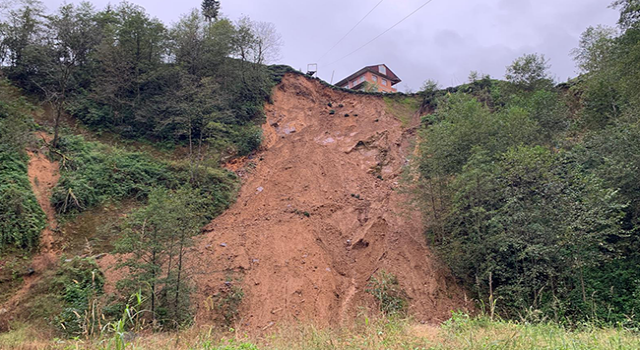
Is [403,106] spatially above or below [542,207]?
above

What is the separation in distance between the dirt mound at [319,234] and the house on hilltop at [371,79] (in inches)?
518

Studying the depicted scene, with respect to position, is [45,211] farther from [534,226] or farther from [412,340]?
[534,226]

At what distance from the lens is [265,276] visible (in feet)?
40.1

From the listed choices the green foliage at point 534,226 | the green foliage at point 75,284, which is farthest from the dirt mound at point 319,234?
the green foliage at point 75,284

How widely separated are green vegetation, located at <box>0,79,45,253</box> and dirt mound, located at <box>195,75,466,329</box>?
17.0 ft

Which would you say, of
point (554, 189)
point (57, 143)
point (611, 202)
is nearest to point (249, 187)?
point (57, 143)

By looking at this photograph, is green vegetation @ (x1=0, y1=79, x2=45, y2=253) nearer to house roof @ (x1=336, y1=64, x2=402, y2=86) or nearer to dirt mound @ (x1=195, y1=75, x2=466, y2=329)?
dirt mound @ (x1=195, y1=75, x2=466, y2=329)

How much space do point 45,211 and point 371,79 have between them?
29.2 meters

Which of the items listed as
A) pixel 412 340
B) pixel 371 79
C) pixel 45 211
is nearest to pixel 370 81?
pixel 371 79

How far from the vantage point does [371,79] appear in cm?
3503

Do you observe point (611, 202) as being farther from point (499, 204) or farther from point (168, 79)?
point (168, 79)

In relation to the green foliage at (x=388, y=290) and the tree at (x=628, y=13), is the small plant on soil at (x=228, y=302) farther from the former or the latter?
the tree at (x=628, y=13)

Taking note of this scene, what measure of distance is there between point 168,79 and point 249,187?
8169 mm

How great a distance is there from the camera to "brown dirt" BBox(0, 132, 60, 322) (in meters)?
9.59
